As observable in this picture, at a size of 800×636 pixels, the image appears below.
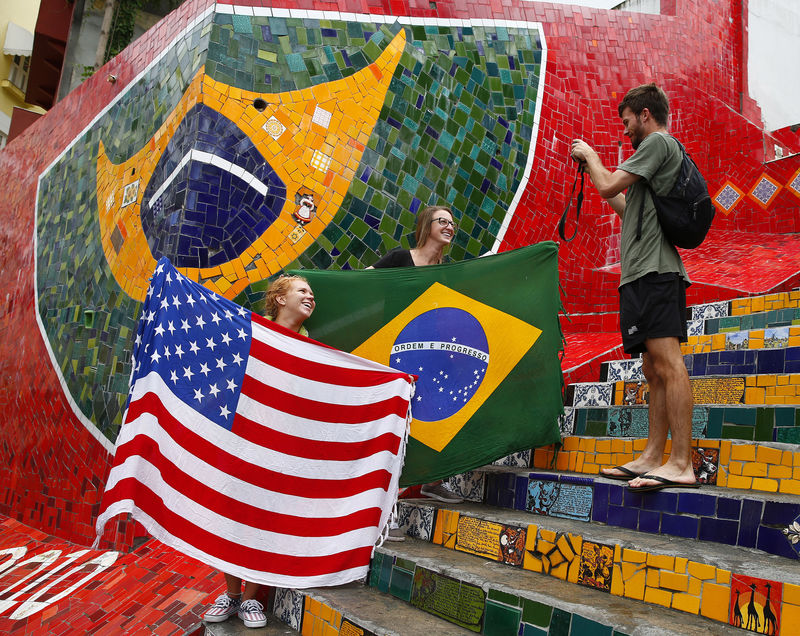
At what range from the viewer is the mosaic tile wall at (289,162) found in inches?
191

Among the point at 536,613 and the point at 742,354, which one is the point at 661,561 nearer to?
the point at 536,613

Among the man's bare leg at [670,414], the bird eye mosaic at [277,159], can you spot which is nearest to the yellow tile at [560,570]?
the man's bare leg at [670,414]

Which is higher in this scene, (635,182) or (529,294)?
(635,182)

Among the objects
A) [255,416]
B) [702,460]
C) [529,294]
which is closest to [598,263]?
[529,294]

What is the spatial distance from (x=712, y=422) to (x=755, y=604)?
1.24 metres

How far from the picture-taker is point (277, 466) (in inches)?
122

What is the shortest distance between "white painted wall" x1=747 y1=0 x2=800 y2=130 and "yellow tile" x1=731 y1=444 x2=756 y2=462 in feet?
22.8

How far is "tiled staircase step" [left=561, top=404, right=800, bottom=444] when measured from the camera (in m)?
2.68

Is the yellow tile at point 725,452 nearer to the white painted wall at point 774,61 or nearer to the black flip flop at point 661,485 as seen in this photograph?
the black flip flop at point 661,485

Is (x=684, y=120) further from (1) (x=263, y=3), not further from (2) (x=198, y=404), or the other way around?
(2) (x=198, y=404)

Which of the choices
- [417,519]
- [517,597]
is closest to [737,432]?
[517,597]

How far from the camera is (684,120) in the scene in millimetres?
7270

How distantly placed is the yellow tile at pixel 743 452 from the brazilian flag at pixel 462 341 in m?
1.05

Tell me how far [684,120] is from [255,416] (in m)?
6.19
